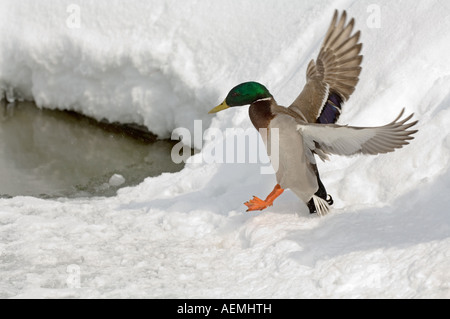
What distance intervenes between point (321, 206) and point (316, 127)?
1.87 ft

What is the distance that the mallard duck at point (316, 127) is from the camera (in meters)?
3.57

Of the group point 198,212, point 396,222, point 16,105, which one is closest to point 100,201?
point 198,212

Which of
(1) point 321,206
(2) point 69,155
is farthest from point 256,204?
(2) point 69,155

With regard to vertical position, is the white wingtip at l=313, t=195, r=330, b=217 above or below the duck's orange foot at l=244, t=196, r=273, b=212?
below

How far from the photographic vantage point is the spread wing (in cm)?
427

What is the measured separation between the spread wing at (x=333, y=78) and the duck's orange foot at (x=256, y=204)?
0.62m

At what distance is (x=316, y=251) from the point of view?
3602 mm

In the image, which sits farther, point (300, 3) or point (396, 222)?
point (300, 3)

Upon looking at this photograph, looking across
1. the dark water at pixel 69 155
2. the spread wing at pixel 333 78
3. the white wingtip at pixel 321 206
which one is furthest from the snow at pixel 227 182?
the spread wing at pixel 333 78

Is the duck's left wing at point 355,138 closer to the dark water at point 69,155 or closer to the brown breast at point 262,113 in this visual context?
the brown breast at point 262,113

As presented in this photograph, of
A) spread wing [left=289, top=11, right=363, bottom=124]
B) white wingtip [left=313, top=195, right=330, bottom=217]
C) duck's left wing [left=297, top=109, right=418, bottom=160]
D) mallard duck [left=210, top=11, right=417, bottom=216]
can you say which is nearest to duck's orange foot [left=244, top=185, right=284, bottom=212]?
mallard duck [left=210, top=11, right=417, bottom=216]

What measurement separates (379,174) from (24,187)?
322cm

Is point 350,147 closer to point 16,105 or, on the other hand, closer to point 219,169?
point 219,169

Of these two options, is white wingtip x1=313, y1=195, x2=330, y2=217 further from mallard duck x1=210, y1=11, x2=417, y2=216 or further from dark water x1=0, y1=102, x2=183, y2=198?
dark water x1=0, y1=102, x2=183, y2=198
